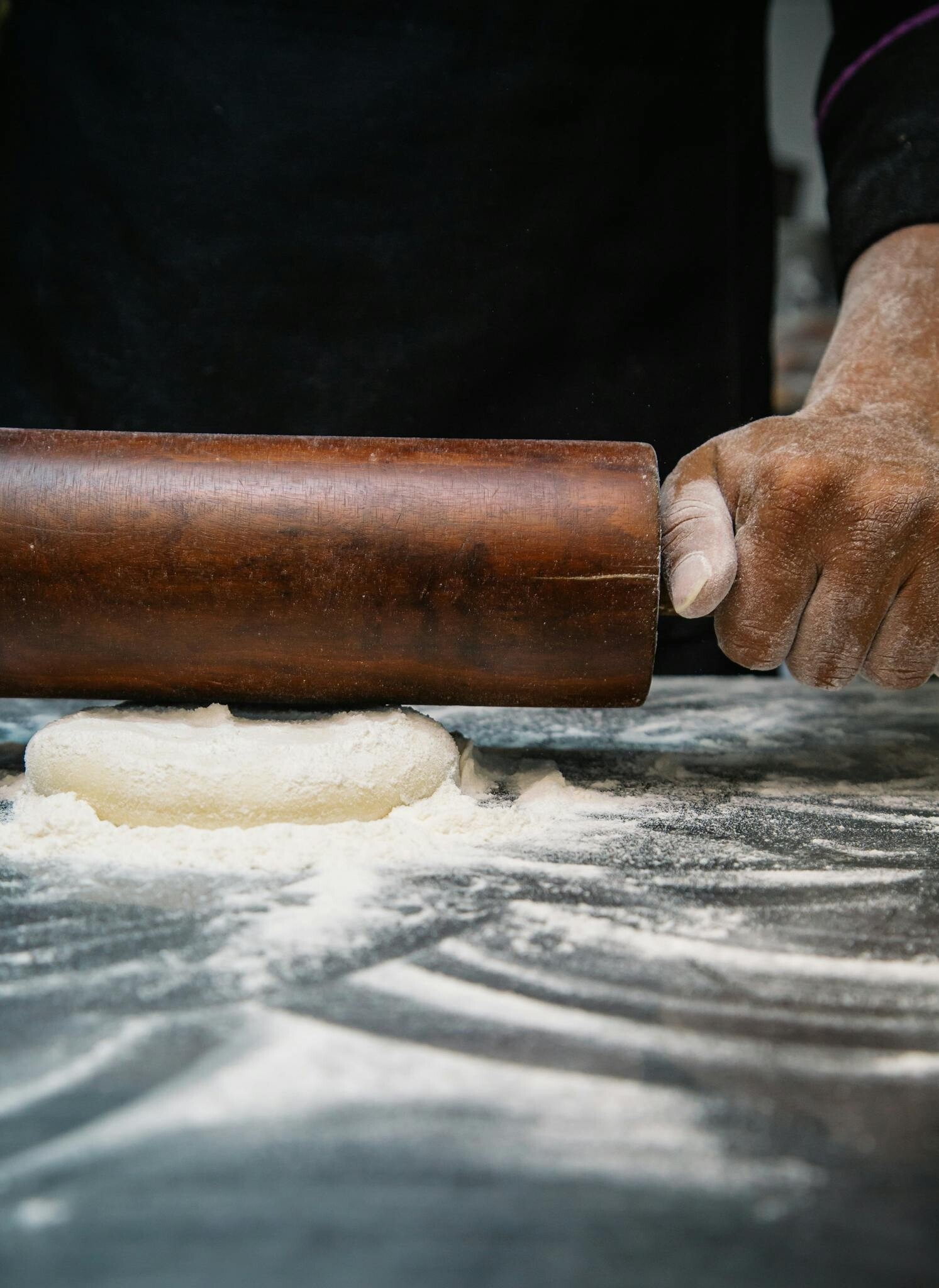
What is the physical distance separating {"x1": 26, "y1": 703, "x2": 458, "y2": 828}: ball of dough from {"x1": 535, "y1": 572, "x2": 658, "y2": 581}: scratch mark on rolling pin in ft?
0.84

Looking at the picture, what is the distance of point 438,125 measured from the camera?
1877mm

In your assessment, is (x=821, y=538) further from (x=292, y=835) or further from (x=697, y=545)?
(x=292, y=835)

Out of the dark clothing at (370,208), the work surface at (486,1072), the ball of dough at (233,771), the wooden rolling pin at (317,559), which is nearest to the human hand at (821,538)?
the wooden rolling pin at (317,559)

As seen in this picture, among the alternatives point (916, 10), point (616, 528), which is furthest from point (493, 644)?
point (916, 10)

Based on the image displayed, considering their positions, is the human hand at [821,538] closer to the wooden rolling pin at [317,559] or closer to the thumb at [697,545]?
the thumb at [697,545]

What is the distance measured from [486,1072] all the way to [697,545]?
76 cm

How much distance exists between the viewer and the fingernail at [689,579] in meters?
1.22

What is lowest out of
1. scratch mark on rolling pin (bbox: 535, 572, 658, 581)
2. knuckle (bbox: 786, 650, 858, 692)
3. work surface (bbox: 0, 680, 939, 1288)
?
work surface (bbox: 0, 680, 939, 1288)

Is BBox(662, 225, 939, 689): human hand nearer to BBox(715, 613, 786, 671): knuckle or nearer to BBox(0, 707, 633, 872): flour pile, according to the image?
BBox(715, 613, 786, 671): knuckle

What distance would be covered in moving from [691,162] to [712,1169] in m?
1.93

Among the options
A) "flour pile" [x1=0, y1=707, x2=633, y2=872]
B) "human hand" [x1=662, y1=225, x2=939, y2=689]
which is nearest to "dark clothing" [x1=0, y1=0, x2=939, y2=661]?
"human hand" [x1=662, y1=225, x2=939, y2=689]

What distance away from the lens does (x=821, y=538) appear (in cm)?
128

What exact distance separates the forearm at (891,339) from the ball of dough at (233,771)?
802 millimetres

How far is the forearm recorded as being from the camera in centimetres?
147
